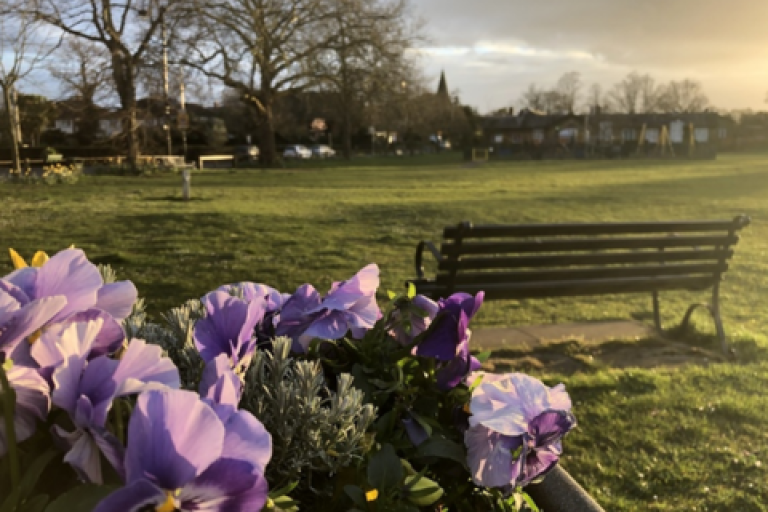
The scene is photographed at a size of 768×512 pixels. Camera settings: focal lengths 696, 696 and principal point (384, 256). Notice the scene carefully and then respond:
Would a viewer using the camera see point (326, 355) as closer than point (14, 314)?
No

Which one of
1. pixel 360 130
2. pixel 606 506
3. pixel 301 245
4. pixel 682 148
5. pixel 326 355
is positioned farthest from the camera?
pixel 360 130

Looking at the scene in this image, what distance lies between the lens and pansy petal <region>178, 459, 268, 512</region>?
0.56 metres

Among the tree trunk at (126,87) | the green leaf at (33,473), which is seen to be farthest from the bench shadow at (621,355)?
the tree trunk at (126,87)

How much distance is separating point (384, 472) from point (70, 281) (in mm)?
462

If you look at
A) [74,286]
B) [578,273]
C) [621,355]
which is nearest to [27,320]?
[74,286]

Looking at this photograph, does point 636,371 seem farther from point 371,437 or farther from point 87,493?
point 87,493

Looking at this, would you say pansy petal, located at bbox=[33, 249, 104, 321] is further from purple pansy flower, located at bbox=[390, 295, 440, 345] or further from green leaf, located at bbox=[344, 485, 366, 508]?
purple pansy flower, located at bbox=[390, 295, 440, 345]

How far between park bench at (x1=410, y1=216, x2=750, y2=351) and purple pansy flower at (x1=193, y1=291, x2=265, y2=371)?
146 inches

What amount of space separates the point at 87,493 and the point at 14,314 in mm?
204

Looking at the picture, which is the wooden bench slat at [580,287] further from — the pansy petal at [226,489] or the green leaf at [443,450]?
the pansy petal at [226,489]

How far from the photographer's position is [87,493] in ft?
1.92

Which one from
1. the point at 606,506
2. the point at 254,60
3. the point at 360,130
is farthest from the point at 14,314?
the point at 360,130

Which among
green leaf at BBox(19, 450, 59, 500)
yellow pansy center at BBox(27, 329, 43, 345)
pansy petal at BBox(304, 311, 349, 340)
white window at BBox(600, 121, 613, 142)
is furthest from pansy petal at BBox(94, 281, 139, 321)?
white window at BBox(600, 121, 613, 142)

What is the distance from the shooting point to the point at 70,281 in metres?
0.78
